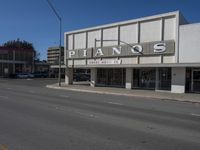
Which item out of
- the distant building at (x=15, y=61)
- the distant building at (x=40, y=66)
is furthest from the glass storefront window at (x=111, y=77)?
the distant building at (x=40, y=66)

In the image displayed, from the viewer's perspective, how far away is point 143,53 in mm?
31297

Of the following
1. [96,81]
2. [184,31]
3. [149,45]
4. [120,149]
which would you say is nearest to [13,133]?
[120,149]

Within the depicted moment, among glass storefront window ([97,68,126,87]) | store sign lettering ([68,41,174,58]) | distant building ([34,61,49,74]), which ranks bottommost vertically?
glass storefront window ([97,68,126,87])

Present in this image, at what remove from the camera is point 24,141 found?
7.57 metres

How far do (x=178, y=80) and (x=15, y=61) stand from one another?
6743cm

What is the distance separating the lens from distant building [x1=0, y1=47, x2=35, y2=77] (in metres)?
84.8

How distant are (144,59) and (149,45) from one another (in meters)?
1.65

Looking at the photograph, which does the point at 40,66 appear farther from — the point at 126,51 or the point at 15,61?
the point at 126,51

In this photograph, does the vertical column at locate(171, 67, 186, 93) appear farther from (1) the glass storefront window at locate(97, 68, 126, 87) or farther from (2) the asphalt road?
(2) the asphalt road

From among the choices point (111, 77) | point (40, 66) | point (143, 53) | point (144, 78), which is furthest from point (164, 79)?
point (40, 66)

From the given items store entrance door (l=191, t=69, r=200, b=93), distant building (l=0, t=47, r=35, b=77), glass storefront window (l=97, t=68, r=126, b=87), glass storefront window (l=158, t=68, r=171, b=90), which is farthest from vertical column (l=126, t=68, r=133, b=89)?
distant building (l=0, t=47, r=35, b=77)

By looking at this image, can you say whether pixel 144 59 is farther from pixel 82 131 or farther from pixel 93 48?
pixel 82 131

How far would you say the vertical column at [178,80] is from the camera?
90.9ft

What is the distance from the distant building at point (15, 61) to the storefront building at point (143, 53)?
4780 centimetres
